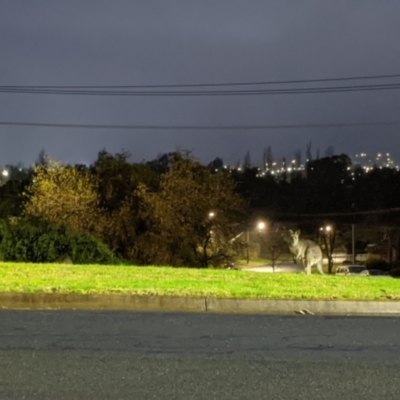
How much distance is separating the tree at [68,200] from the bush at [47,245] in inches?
463

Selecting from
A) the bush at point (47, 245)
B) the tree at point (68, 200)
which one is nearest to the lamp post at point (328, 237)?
the tree at point (68, 200)

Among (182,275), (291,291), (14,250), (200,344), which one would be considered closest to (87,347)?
(200,344)

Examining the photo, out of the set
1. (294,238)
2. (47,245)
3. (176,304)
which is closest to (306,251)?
(294,238)

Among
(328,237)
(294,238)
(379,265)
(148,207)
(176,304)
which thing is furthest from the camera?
(328,237)

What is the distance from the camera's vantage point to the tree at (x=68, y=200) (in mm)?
35625

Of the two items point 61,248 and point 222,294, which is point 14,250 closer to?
point 61,248

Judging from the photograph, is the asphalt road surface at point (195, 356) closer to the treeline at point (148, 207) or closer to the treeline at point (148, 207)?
the treeline at point (148, 207)

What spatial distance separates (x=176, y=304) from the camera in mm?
12188

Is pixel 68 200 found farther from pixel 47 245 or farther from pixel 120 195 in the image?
pixel 47 245

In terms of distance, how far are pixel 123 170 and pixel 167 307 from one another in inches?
1053

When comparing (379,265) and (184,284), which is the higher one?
(379,265)

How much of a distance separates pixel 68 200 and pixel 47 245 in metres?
13.6

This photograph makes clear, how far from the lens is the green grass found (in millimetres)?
12641

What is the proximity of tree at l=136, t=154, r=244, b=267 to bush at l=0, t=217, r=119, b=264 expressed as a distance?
10.5 metres
